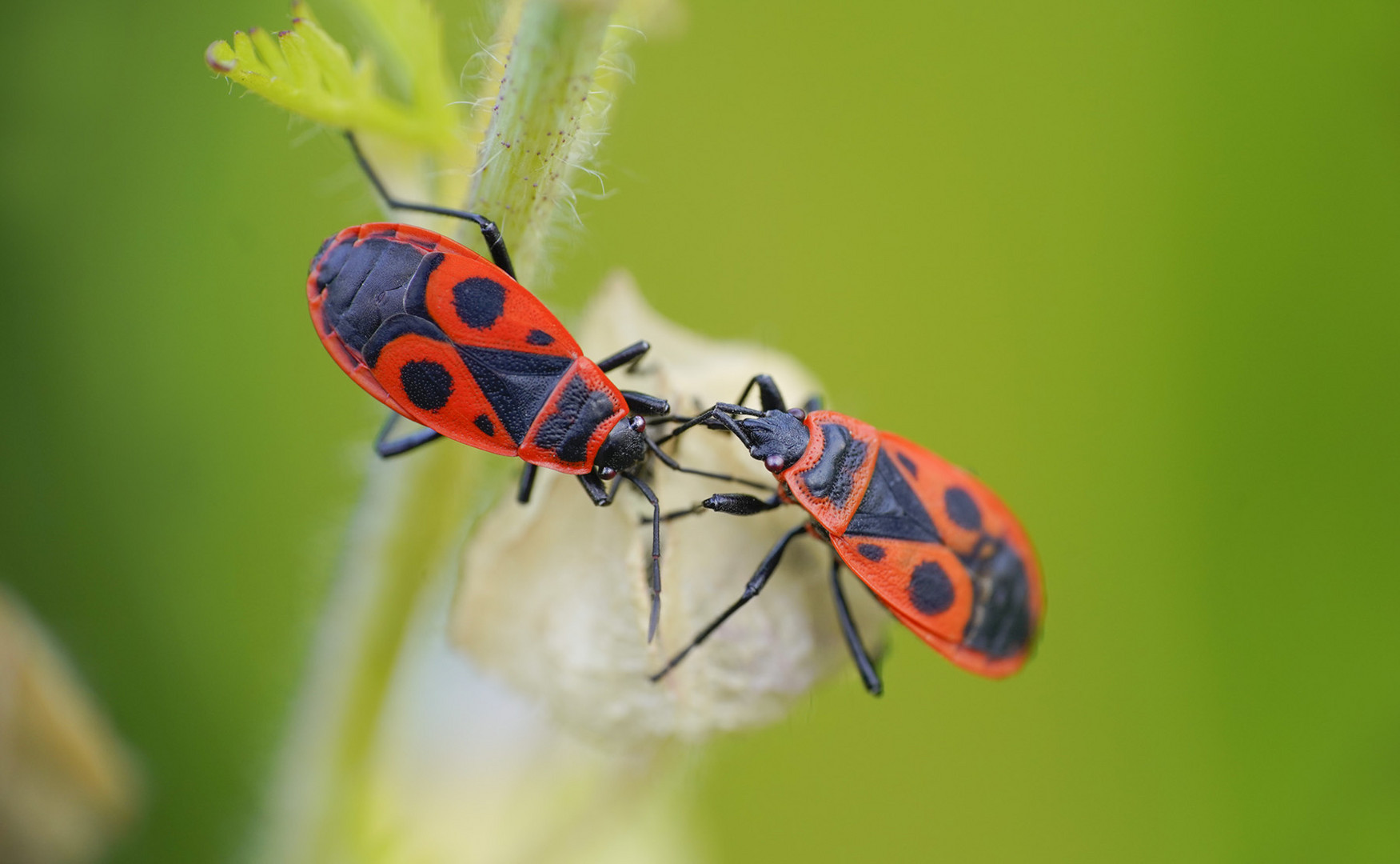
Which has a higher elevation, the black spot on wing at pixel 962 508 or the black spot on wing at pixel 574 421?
the black spot on wing at pixel 962 508

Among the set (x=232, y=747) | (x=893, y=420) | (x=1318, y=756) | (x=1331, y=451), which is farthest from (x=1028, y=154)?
(x=232, y=747)

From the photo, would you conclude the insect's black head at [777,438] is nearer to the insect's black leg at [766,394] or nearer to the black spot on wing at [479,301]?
the insect's black leg at [766,394]

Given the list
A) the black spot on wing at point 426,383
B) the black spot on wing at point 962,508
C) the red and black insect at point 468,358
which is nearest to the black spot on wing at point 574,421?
the red and black insect at point 468,358

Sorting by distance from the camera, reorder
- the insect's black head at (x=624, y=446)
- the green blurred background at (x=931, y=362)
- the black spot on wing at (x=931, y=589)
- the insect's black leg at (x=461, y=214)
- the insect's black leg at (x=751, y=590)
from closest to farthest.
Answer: the insect's black leg at (x=461, y=214) → the insect's black leg at (x=751, y=590) → the insect's black head at (x=624, y=446) → the black spot on wing at (x=931, y=589) → the green blurred background at (x=931, y=362)

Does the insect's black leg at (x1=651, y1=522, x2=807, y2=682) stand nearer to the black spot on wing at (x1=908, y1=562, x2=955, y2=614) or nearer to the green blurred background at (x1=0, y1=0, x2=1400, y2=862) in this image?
the black spot on wing at (x1=908, y1=562, x2=955, y2=614)

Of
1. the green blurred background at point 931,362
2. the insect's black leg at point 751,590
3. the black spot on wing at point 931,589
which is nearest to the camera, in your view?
the insect's black leg at point 751,590

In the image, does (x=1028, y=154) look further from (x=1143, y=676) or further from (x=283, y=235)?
(x=283, y=235)
